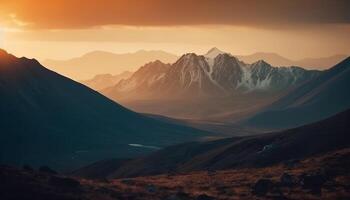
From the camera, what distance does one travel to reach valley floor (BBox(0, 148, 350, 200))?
84.8 meters

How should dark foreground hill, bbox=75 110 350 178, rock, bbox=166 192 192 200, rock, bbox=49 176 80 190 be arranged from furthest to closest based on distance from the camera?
dark foreground hill, bbox=75 110 350 178
rock, bbox=49 176 80 190
rock, bbox=166 192 192 200

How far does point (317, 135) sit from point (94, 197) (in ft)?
296

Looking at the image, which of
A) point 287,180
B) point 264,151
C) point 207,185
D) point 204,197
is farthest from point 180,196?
point 264,151

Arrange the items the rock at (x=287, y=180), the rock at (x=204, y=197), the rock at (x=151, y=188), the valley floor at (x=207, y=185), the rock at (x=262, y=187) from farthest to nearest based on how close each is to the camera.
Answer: the rock at (x=287, y=180) → the rock at (x=262, y=187) → the rock at (x=151, y=188) → the rock at (x=204, y=197) → the valley floor at (x=207, y=185)

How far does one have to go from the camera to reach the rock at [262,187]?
3757 inches

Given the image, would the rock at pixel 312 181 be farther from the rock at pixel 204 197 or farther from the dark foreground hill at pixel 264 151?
the dark foreground hill at pixel 264 151

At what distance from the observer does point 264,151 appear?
162 metres

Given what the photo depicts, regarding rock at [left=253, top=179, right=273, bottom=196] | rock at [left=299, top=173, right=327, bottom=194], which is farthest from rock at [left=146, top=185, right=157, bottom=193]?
rock at [left=299, top=173, right=327, bottom=194]

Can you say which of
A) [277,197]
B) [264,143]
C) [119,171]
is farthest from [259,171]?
[119,171]

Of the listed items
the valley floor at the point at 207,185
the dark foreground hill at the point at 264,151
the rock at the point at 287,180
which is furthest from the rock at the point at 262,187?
the dark foreground hill at the point at 264,151

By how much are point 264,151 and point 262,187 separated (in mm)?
64994

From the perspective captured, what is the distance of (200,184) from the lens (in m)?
105

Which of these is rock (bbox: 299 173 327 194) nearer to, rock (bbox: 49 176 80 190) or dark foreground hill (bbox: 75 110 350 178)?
rock (bbox: 49 176 80 190)

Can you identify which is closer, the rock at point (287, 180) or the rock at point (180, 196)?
the rock at point (180, 196)
